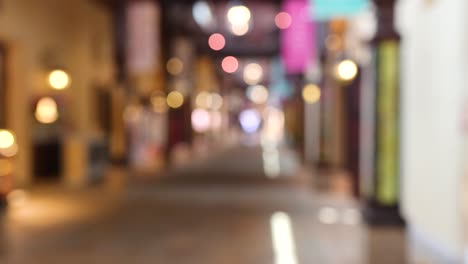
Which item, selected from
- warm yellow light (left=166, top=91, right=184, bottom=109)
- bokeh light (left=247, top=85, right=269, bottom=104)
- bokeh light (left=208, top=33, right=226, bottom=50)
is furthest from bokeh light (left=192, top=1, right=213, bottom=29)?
bokeh light (left=247, top=85, right=269, bottom=104)

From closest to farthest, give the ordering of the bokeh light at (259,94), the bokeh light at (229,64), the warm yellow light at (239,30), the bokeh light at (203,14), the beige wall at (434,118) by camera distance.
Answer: the beige wall at (434,118) < the bokeh light at (203,14) < the warm yellow light at (239,30) < the bokeh light at (229,64) < the bokeh light at (259,94)

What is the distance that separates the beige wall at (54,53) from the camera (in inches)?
520

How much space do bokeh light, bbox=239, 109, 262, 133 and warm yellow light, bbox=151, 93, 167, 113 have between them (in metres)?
33.3

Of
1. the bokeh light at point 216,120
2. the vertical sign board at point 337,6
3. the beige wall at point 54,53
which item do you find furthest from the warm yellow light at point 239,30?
the vertical sign board at point 337,6

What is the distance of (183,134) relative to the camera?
89.5 ft

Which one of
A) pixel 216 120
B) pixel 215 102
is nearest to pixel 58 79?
pixel 215 102

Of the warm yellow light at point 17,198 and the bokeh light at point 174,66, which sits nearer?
the warm yellow light at point 17,198

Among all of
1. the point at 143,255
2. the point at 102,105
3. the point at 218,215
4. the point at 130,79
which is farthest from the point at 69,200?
the point at 130,79

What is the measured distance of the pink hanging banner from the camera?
17.9m

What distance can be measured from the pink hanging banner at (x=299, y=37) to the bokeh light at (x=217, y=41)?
47.0ft

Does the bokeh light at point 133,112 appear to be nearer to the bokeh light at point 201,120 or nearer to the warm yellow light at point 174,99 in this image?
the warm yellow light at point 174,99

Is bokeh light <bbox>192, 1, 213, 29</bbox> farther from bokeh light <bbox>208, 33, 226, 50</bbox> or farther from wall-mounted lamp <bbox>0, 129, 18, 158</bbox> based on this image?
wall-mounted lamp <bbox>0, 129, 18, 158</bbox>

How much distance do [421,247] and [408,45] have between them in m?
2.49

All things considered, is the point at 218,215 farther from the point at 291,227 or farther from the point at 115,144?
the point at 115,144
